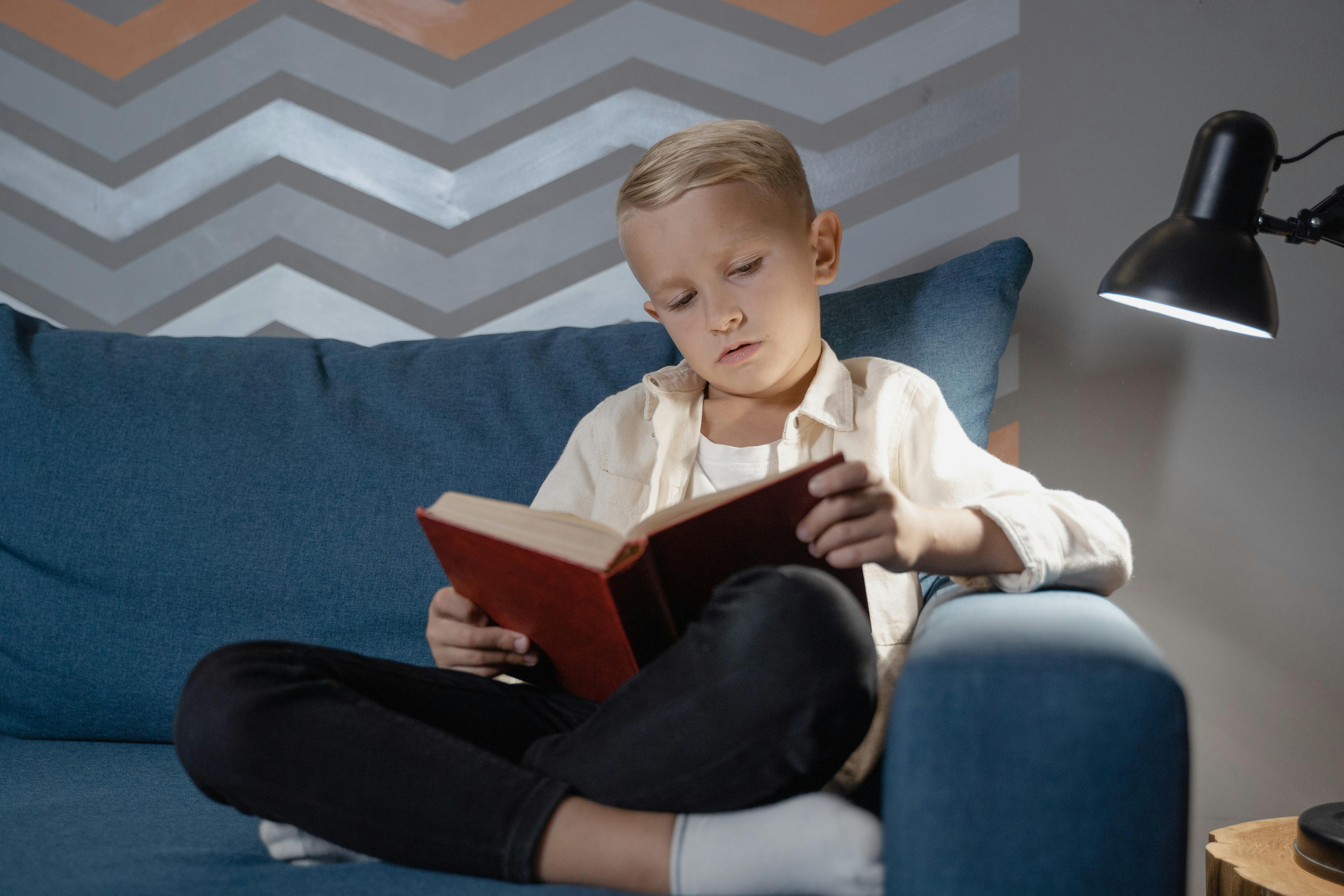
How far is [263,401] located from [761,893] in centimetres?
88

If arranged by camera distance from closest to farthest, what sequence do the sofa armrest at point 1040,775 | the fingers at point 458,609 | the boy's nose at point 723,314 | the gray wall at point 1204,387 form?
1. the sofa armrest at point 1040,775
2. the fingers at point 458,609
3. the boy's nose at point 723,314
4. the gray wall at point 1204,387

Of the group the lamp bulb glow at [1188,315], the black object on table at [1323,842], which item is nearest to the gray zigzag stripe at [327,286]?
the lamp bulb glow at [1188,315]

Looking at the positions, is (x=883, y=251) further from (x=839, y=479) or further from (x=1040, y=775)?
(x=1040, y=775)

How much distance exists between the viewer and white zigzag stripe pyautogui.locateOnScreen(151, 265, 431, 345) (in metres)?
1.49

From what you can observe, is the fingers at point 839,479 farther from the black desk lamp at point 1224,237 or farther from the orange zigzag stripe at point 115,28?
the orange zigzag stripe at point 115,28

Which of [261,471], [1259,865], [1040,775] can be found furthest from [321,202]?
[1259,865]

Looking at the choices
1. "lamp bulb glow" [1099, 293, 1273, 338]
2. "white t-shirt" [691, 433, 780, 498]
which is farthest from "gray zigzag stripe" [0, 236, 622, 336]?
"lamp bulb glow" [1099, 293, 1273, 338]

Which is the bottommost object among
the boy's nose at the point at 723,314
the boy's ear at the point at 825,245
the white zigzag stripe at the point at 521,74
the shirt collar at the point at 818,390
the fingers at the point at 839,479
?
the shirt collar at the point at 818,390

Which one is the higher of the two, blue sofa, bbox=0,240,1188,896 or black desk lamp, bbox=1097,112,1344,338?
black desk lamp, bbox=1097,112,1344,338

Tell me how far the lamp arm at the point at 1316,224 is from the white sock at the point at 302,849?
968 millimetres

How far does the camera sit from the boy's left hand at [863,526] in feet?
2.15

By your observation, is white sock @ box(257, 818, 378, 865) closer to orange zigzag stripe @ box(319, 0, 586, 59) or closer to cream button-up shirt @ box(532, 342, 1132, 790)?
cream button-up shirt @ box(532, 342, 1132, 790)

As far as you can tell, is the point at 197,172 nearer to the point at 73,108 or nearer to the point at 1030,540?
the point at 73,108

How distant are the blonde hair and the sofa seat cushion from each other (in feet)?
2.22
